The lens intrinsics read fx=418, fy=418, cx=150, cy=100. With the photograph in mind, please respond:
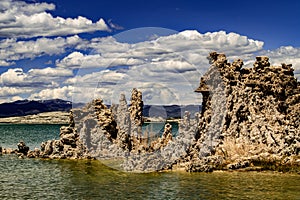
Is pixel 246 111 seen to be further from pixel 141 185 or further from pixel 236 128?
pixel 141 185

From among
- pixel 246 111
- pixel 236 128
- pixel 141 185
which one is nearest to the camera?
pixel 141 185

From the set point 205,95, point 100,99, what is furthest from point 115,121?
point 205,95

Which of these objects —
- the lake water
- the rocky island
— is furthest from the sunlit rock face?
the lake water

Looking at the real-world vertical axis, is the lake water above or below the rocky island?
below

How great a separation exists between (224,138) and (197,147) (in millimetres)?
4281

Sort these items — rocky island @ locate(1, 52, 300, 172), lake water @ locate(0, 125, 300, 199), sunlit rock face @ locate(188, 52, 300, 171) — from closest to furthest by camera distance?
lake water @ locate(0, 125, 300, 199) → rocky island @ locate(1, 52, 300, 172) → sunlit rock face @ locate(188, 52, 300, 171)

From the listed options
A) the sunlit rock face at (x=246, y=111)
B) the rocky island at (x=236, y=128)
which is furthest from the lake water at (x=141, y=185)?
the sunlit rock face at (x=246, y=111)

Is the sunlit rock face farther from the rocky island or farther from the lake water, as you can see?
the lake water

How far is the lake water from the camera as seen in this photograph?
44562 millimetres

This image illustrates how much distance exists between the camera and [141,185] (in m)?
49.8

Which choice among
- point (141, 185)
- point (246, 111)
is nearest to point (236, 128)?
point (246, 111)

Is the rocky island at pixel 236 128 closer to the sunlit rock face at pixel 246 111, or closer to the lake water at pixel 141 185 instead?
the sunlit rock face at pixel 246 111

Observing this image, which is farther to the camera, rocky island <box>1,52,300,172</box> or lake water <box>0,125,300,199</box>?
rocky island <box>1,52,300,172</box>

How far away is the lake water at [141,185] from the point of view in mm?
44562
